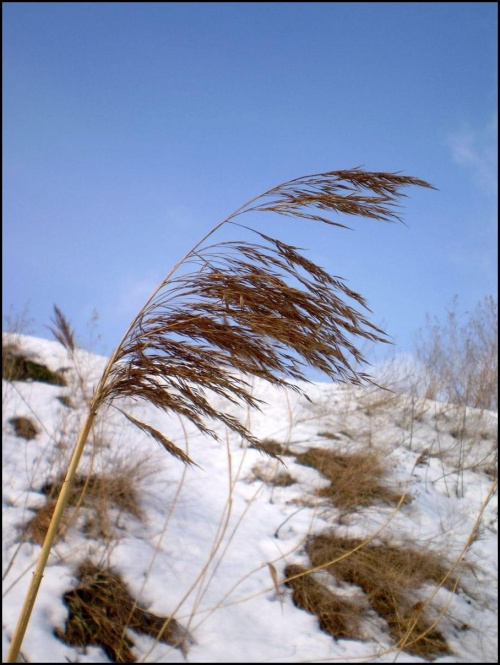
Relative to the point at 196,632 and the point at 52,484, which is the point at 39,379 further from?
the point at 196,632

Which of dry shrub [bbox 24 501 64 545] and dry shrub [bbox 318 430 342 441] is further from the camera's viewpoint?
dry shrub [bbox 318 430 342 441]

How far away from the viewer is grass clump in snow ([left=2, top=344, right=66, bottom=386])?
26.1ft

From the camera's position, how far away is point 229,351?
1059 millimetres

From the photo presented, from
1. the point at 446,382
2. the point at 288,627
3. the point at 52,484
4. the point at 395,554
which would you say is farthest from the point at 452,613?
the point at 446,382

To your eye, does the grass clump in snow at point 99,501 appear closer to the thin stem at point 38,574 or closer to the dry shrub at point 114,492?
the dry shrub at point 114,492

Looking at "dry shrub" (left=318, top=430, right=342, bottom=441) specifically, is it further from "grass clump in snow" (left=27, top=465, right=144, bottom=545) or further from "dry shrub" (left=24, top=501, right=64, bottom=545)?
"dry shrub" (left=24, top=501, right=64, bottom=545)

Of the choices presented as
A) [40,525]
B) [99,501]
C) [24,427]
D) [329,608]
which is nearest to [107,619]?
[40,525]

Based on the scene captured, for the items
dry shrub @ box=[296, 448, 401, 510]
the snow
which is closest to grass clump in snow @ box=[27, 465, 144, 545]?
the snow

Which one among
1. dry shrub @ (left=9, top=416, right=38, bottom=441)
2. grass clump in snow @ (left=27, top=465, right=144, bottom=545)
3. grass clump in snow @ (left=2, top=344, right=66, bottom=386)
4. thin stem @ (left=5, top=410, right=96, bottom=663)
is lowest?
grass clump in snow @ (left=27, top=465, right=144, bottom=545)

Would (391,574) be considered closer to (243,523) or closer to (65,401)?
(243,523)

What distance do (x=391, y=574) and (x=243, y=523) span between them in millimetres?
1697

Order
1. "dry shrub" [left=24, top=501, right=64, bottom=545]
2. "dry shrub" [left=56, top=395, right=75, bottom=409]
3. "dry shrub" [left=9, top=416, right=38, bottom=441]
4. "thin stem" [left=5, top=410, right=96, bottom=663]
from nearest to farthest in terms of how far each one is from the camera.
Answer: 1. "thin stem" [left=5, top=410, right=96, bottom=663]
2. "dry shrub" [left=24, top=501, right=64, bottom=545]
3. "dry shrub" [left=9, top=416, right=38, bottom=441]
4. "dry shrub" [left=56, top=395, right=75, bottom=409]

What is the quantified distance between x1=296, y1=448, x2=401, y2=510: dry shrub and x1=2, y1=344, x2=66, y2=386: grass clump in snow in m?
4.22

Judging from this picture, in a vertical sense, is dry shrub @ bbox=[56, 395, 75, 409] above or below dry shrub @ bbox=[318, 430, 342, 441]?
below
